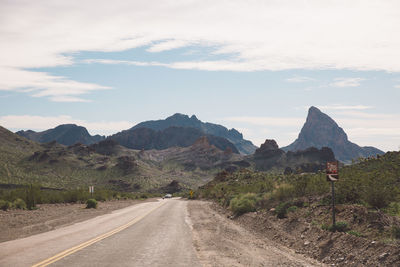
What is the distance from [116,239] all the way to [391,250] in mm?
9670

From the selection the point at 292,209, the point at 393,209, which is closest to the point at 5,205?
the point at 292,209

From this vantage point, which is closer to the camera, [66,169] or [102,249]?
[102,249]

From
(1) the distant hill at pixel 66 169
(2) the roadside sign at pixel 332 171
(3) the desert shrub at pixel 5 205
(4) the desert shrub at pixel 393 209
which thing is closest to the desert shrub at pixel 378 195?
(4) the desert shrub at pixel 393 209

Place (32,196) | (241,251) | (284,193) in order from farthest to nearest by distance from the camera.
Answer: (32,196)
(284,193)
(241,251)

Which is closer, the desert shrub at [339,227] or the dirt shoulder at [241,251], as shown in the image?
the dirt shoulder at [241,251]

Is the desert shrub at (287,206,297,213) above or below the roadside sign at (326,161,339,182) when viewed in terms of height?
below

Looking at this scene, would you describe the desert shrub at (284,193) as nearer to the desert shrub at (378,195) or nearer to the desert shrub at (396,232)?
the desert shrub at (378,195)

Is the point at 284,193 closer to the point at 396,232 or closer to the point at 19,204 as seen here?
the point at 396,232

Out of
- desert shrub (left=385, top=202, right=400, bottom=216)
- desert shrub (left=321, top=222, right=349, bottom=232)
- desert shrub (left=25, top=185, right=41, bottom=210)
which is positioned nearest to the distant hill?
desert shrub (left=25, top=185, right=41, bottom=210)

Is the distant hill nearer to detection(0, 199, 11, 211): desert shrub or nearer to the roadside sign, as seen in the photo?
detection(0, 199, 11, 211): desert shrub

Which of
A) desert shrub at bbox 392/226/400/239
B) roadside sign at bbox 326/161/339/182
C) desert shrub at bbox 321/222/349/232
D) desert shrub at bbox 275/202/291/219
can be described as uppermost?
roadside sign at bbox 326/161/339/182

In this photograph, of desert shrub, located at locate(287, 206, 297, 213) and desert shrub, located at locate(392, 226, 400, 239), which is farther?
desert shrub, located at locate(287, 206, 297, 213)

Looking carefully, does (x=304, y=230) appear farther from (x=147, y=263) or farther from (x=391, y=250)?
(x=147, y=263)

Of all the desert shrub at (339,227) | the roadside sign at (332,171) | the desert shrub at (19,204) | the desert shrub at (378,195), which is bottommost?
the desert shrub at (19,204)
